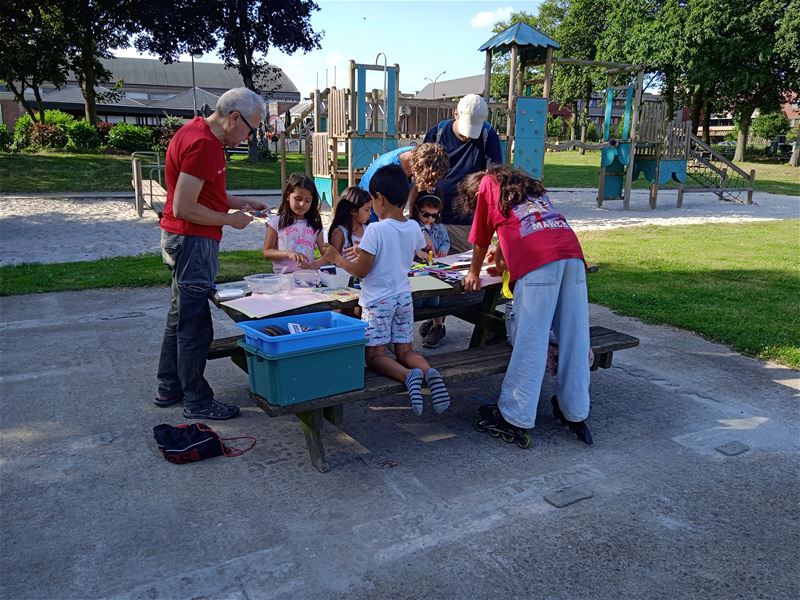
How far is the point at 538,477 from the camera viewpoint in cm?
337

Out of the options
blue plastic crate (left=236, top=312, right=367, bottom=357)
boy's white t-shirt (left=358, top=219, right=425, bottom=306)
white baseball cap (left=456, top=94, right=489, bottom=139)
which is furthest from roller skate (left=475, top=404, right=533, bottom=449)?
white baseball cap (left=456, top=94, right=489, bottom=139)

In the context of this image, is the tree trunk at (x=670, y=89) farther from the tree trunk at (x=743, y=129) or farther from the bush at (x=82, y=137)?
the bush at (x=82, y=137)

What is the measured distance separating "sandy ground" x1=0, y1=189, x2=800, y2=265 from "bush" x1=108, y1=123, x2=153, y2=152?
9678 millimetres

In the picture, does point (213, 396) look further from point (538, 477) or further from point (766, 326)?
point (766, 326)

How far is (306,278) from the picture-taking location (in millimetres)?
4461

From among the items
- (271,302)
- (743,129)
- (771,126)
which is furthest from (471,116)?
(771,126)

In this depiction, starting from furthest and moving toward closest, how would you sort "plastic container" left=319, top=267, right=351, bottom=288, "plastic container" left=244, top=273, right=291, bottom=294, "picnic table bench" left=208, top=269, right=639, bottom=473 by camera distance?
"plastic container" left=319, top=267, right=351, bottom=288, "plastic container" left=244, top=273, right=291, bottom=294, "picnic table bench" left=208, top=269, right=639, bottom=473

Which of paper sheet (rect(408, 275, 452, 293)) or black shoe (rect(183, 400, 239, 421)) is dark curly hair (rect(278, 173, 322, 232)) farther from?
black shoe (rect(183, 400, 239, 421))

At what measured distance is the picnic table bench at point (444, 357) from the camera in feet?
10.8

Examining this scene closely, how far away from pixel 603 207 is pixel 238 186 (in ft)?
35.2

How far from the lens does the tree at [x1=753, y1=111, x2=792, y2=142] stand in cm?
5216

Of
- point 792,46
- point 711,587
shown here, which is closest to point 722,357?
point 711,587

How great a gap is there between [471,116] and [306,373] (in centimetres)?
266

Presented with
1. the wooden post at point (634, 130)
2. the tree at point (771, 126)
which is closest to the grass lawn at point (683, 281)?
the wooden post at point (634, 130)
